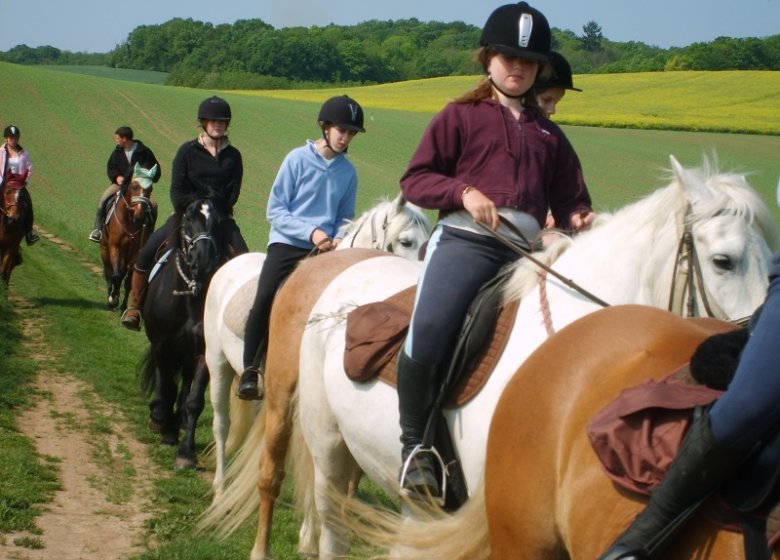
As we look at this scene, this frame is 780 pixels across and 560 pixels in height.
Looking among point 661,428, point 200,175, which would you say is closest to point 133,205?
point 200,175

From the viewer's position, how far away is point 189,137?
4453 centimetres

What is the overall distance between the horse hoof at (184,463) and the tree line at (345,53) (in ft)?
223

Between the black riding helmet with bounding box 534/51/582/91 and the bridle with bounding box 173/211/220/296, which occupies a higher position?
the black riding helmet with bounding box 534/51/582/91

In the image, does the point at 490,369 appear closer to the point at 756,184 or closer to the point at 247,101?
the point at 756,184

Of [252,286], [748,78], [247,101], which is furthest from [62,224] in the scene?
[748,78]

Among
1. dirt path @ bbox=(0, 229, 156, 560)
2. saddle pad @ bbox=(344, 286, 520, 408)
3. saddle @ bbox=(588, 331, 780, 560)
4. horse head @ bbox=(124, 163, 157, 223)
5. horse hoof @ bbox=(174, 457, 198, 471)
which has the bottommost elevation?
horse hoof @ bbox=(174, 457, 198, 471)

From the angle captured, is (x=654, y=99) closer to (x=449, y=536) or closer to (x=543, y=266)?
(x=543, y=266)

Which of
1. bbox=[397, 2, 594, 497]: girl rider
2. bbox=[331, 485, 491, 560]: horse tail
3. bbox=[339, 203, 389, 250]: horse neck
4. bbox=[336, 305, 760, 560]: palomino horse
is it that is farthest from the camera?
bbox=[339, 203, 389, 250]: horse neck

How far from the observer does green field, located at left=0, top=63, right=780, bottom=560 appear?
9102mm

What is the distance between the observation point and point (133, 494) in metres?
7.25

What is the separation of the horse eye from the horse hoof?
Result: 17.9 ft

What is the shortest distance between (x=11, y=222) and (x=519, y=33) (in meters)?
13.5

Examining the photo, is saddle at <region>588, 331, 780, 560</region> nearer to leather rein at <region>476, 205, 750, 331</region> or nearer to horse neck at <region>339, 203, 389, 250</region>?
leather rein at <region>476, 205, 750, 331</region>

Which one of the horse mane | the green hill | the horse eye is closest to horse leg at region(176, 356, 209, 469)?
the horse mane
